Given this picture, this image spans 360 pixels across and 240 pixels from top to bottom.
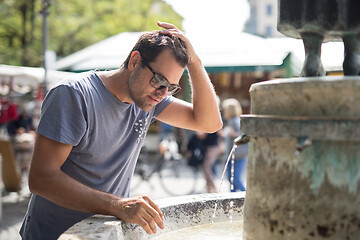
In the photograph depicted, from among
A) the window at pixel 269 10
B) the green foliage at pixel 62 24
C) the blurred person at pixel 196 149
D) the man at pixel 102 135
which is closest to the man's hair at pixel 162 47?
the man at pixel 102 135

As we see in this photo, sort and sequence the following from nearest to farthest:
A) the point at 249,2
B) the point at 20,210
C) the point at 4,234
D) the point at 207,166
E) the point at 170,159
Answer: the point at 4,234, the point at 20,210, the point at 207,166, the point at 170,159, the point at 249,2

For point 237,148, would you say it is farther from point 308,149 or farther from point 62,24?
point 62,24

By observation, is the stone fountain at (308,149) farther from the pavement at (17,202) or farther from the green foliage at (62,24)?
the green foliage at (62,24)

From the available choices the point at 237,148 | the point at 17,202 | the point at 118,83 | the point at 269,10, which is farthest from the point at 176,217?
the point at 269,10

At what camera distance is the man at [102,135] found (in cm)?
189

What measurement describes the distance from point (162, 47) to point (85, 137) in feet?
2.16

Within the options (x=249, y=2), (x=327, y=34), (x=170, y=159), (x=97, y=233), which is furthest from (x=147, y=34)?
(x=249, y=2)

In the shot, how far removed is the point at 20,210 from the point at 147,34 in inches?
226

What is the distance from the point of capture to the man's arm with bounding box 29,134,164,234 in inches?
73.2

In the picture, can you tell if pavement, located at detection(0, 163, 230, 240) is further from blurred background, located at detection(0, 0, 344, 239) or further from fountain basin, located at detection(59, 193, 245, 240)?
fountain basin, located at detection(59, 193, 245, 240)

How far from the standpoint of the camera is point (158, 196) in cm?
829

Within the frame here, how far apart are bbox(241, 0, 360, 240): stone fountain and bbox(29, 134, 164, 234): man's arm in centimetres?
46

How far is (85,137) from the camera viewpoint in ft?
6.89

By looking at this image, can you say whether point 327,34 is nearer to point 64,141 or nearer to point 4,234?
point 64,141
